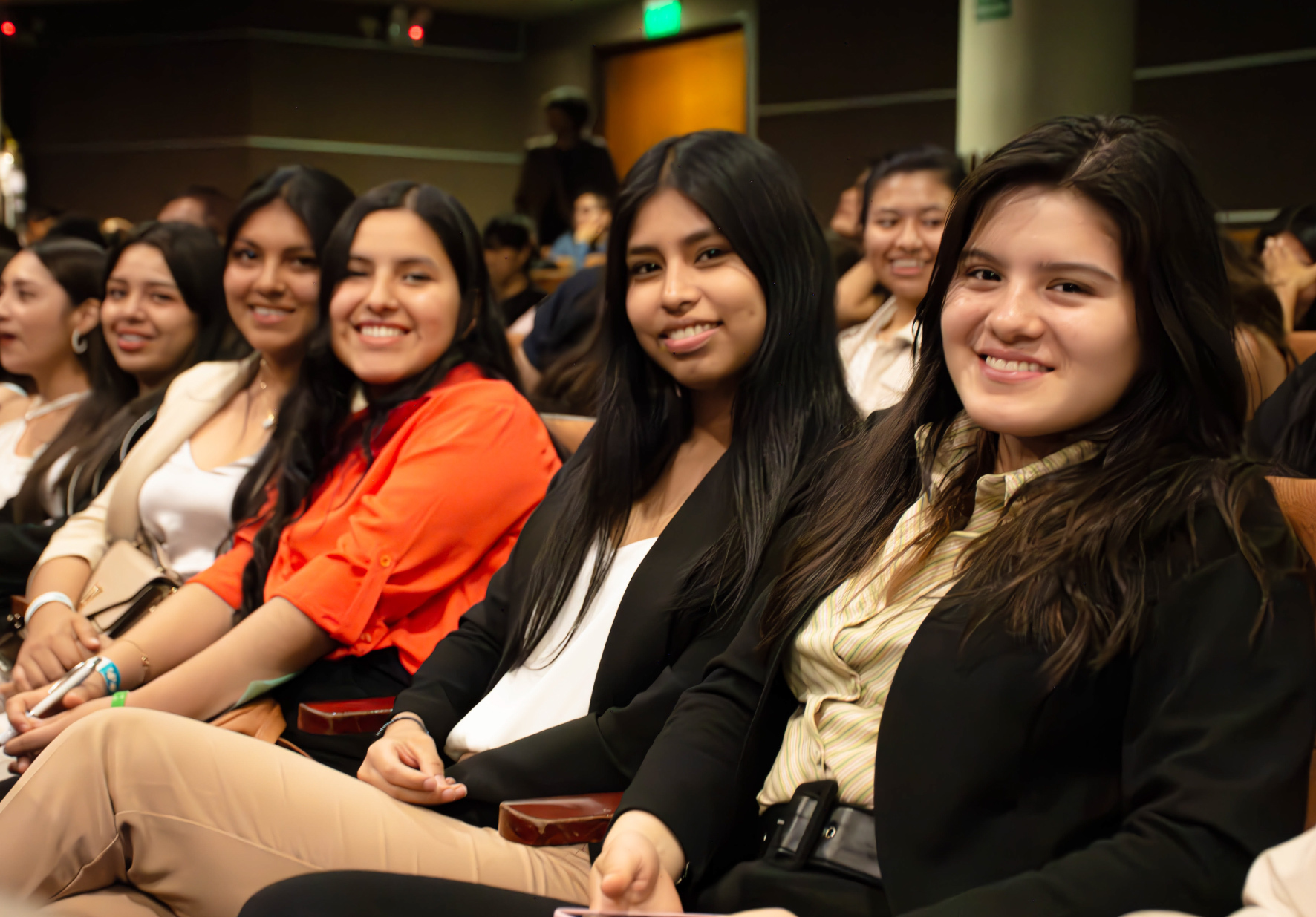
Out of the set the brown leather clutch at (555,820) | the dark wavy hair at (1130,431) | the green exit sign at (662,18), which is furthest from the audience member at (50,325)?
the green exit sign at (662,18)

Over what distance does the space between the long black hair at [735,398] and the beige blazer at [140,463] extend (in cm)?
119

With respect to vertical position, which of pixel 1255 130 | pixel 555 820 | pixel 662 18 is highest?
pixel 662 18

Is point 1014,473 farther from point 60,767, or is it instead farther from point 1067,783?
point 60,767

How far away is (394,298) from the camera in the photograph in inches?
81.0

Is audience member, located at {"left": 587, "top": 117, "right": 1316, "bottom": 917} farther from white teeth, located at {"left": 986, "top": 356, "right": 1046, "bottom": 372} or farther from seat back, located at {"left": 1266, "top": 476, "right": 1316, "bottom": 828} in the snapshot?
seat back, located at {"left": 1266, "top": 476, "right": 1316, "bottom": 828}

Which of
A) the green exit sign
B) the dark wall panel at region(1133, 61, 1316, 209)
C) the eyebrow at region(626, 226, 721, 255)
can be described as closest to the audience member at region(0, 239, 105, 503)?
the eyebrow at region(626, 226, 721, 255)

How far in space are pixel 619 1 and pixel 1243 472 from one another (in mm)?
7258

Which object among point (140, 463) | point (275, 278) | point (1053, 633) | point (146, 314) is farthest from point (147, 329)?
point (1053, 633)

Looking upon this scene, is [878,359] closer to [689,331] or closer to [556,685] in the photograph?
[689,331]

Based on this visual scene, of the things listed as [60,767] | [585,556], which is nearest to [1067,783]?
[585,556]

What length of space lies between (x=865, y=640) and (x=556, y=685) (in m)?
0.55

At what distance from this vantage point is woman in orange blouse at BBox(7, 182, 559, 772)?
186 centimetres

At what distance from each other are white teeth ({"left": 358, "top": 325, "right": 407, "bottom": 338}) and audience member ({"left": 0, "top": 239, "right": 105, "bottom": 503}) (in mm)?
1478

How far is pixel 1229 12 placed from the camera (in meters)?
4.79
